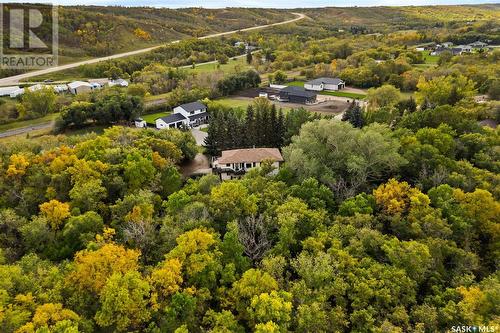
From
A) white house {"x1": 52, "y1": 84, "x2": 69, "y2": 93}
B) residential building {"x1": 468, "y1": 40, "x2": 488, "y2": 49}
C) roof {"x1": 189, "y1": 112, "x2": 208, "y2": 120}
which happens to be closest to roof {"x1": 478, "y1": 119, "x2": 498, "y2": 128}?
roof {"x1": 189, "y1": 112, "x2": 208, "y2": 120}

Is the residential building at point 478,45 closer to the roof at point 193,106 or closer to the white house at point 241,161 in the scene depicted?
the roof at point 193,106

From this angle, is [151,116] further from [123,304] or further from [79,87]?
[123,304]

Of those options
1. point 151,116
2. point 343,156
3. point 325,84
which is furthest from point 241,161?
point 325,84

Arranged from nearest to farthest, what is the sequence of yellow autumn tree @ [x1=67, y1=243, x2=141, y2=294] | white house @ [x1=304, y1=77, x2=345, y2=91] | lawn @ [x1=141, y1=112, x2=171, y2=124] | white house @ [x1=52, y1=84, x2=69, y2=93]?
yellow autumn tree @ [x1=67, y1=243, x2=141, y2=294] → lawn @ [x1=141, y1=112, x2=171, y2=124] → white house @ [x1=52, y1=84, x2=69, y2=93] → white house @ [x1=304, y1=77, x2=345, y2=91]

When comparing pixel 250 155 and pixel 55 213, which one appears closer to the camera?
pixel 55 213

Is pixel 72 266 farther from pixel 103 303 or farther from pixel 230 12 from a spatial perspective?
pixel 230 12

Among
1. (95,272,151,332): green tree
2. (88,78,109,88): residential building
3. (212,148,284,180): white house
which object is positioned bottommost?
(95,272,151,332): green tree

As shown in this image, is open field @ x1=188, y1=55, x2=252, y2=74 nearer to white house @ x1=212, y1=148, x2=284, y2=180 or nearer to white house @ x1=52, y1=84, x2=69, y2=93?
white house @ x1=52, y1=84, x2=69, y2=93
